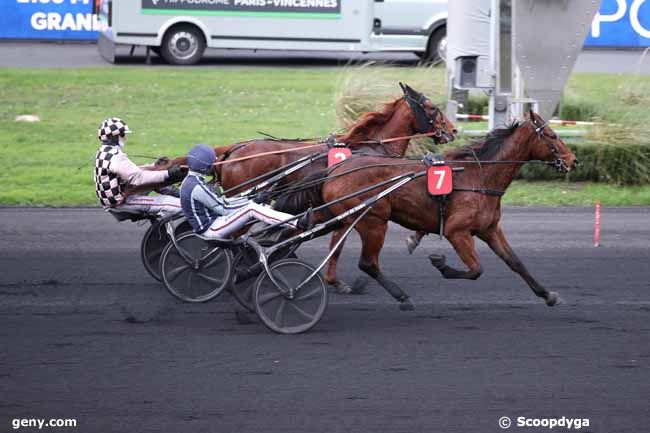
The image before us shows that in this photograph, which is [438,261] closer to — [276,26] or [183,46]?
[276,26]

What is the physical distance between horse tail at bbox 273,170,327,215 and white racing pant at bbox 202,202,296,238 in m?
0.58

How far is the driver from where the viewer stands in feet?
25.5

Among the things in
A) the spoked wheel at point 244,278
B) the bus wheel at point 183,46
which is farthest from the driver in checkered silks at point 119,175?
the bus wheel at point 183,46

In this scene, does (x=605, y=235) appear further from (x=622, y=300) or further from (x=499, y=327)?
(x=499, y=327)

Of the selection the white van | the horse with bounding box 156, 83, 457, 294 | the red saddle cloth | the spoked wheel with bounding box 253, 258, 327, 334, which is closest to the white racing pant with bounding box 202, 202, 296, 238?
the spoked wheel with bounding box 253, 258, 327, 334

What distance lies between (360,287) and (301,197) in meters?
1.00

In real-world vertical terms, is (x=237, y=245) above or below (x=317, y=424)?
above

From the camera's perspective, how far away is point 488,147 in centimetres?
838

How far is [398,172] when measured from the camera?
26.7 feet

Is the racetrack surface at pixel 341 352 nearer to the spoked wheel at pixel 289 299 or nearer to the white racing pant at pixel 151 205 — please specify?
the spoked wheel at pixel 289 299

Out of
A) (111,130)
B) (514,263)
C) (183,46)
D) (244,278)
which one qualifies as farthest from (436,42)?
(244,278)

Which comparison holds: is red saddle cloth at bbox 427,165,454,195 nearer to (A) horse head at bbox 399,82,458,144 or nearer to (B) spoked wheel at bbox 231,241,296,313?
(B) spoked wheel at bbox 231,241,296,313

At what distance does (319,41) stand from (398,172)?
14.4 meters

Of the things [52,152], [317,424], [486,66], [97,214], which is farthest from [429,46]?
[317,424]
